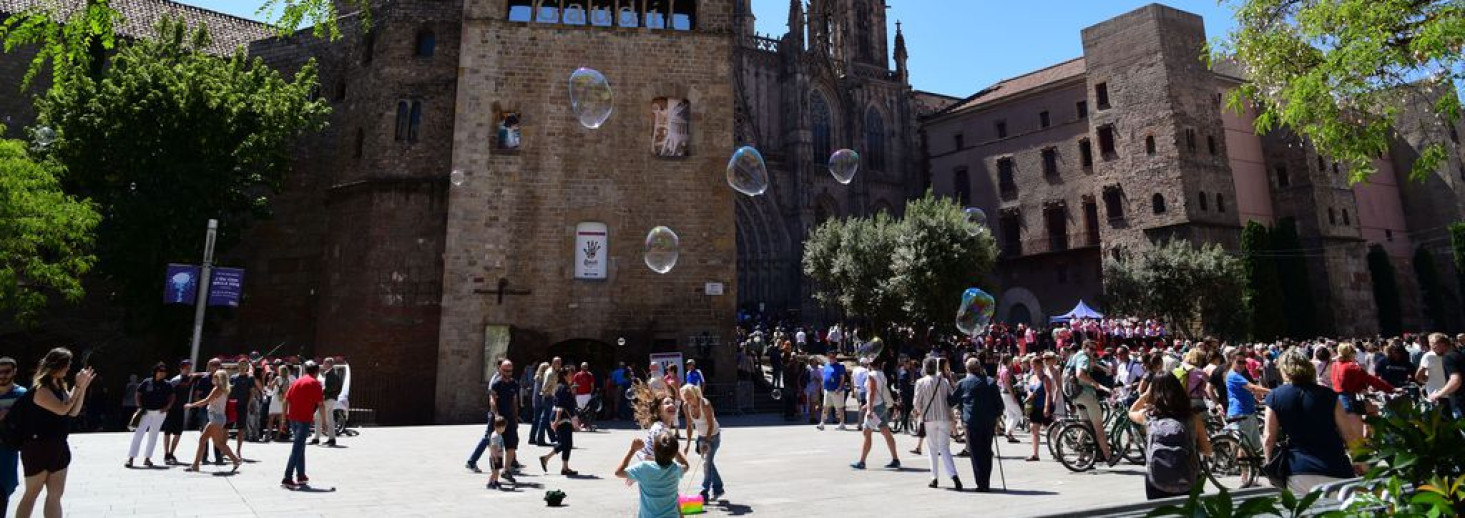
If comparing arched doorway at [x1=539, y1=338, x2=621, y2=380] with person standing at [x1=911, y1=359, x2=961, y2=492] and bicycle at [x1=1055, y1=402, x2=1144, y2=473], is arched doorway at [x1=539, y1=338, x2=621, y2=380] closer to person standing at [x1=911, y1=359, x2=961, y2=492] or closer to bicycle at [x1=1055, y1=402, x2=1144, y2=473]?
person standing at [x1=911, y1=359, x2=961, y2=492]

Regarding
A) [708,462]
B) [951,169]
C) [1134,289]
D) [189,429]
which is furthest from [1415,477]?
[951,169]

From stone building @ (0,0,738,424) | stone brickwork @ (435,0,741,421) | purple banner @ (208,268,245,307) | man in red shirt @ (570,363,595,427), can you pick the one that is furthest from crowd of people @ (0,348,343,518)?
stone brickwork @ (435,0,741,421)

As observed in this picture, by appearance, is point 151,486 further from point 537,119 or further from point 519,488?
point 537,119

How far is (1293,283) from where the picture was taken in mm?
40844

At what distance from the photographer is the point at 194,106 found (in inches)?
970

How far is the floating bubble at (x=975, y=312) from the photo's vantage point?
1634 centimetres

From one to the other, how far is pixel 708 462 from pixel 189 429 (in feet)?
49.7

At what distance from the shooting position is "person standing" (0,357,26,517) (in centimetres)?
648

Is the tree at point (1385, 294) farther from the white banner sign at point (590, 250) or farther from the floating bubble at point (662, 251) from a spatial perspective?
the white banner sign at point (590, 250)

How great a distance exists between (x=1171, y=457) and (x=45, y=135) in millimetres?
30262

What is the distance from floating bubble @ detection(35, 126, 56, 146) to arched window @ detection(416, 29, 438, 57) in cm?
1091

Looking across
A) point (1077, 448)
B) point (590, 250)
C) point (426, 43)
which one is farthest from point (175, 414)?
point (426, 43)

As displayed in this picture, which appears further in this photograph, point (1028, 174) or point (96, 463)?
point (1028, 174)

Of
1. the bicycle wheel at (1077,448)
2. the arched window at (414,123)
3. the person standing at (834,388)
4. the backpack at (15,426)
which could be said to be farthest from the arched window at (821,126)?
the backpack at (15,426)
